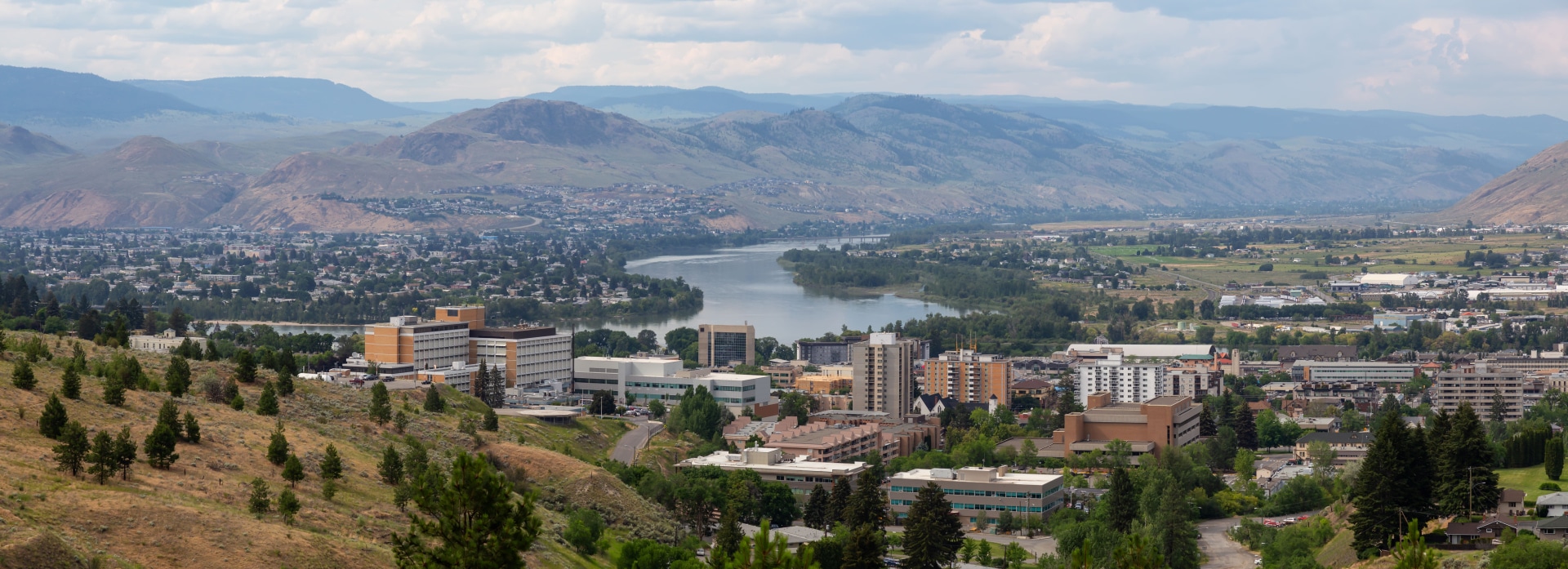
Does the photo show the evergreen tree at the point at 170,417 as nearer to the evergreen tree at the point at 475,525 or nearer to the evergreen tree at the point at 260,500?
the evergreen tree at the point at 260,500

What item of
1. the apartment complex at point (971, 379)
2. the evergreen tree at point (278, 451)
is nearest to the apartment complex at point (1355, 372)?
the apartment complex at point (971, 379)

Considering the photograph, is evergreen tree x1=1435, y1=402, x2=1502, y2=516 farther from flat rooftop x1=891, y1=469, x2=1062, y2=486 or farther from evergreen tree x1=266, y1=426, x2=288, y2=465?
evergreen tree x1=266, y1=426, x2=288, y2=465

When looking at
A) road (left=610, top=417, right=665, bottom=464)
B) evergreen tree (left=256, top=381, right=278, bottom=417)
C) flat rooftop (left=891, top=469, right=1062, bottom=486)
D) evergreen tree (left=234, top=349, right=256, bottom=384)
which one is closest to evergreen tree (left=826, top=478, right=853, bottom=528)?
flat rooftop (left=891, top=469, right=1062, bottom=486)

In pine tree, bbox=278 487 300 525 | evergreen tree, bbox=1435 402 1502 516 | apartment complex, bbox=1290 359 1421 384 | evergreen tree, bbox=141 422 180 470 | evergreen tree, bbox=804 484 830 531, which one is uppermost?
evergreen tree, bbox=141 422 180 470

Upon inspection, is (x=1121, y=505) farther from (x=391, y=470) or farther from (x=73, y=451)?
(x=73, y=451)

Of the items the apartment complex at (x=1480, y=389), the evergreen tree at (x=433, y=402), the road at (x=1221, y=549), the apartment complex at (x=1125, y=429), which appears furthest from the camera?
the apartment complex at (x=1480, y=389)
